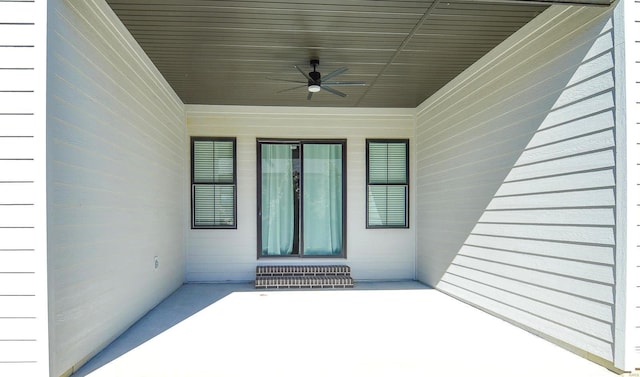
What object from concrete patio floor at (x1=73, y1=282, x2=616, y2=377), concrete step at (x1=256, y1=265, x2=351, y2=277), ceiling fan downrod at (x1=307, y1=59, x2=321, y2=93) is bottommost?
concrete patio floor at (x1=73, y1=282, x2=616, y2=377)

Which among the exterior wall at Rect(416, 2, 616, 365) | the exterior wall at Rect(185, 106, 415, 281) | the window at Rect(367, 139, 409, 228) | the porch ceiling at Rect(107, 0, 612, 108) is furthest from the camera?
the window at Rect(367, 139, 409, 228)

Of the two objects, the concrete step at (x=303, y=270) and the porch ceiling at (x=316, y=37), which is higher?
the porch ceiling at (x=316, y=37)

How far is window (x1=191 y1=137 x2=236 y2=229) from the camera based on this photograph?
18.3ft

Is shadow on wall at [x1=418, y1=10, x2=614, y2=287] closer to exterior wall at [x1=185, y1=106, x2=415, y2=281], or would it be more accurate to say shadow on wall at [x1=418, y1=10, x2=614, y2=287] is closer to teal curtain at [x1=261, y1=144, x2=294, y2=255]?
exterior wall at [x1=185, y1=106, x2=415, y2=281]

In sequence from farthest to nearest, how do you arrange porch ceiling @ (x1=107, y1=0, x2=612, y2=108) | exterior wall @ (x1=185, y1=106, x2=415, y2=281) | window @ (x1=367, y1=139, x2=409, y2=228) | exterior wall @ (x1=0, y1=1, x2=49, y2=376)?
window @ (x1=367, y1=139, x2=409, y2=228), exterior wall @ (x1=185, y1=106, x2=415, y2=281), porch ceiling @ (x1=107, y1=0, x2=612, y2=108), exterior wall @ (x1=0, y1=1, x2=49, y2=376)

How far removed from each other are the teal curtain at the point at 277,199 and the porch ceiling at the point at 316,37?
4.06 ft

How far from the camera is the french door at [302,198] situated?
5699mm

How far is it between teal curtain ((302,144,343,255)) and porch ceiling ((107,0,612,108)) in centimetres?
125

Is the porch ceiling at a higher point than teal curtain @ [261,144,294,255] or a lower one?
higher
